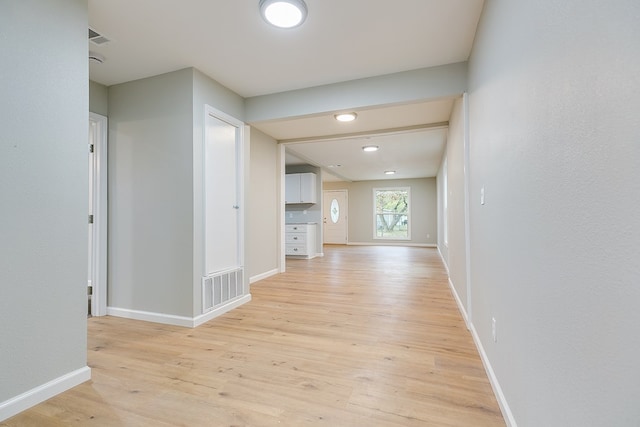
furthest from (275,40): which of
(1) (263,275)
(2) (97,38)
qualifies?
(1) (263,275)

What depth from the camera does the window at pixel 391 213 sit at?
34.1ft

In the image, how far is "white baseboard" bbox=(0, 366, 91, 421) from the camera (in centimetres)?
152

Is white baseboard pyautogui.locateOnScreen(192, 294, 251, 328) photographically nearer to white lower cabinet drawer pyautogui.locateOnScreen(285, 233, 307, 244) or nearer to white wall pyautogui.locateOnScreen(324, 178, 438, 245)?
white lower cabinet drawer pyautogui.locateOnScreen(285, 233, 307, 244)

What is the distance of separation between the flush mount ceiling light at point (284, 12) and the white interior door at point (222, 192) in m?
1.23

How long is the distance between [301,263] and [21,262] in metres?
5.08

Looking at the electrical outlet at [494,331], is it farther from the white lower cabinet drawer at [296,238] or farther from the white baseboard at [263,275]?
the white lower cabinet drawer at [296,238]

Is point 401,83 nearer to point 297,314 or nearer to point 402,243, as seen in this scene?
point 297,314

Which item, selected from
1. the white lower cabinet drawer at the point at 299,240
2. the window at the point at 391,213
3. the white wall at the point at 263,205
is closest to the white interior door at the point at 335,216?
the window at the point at 391,213

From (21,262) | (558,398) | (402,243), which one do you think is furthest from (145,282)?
(402,243)

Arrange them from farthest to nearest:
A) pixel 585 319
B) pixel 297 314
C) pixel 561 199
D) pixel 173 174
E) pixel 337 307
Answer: pixel 337 307, pixel 297 314, pixel 173 174, pixel 561 199, pixel 585 319

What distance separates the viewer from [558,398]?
89cm

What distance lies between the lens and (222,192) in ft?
10.5

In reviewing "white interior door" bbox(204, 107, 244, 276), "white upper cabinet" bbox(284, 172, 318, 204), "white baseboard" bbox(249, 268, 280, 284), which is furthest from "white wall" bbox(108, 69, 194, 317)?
"white upper cabinet" bbox(284, 172, 318, 204)

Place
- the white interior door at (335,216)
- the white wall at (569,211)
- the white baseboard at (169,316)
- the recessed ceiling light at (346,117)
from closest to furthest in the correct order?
the white wall at (569,211)
the white baseboard at (169,316)
the recessed ceiling light at (346,117)
the white interior door at (335,216)
